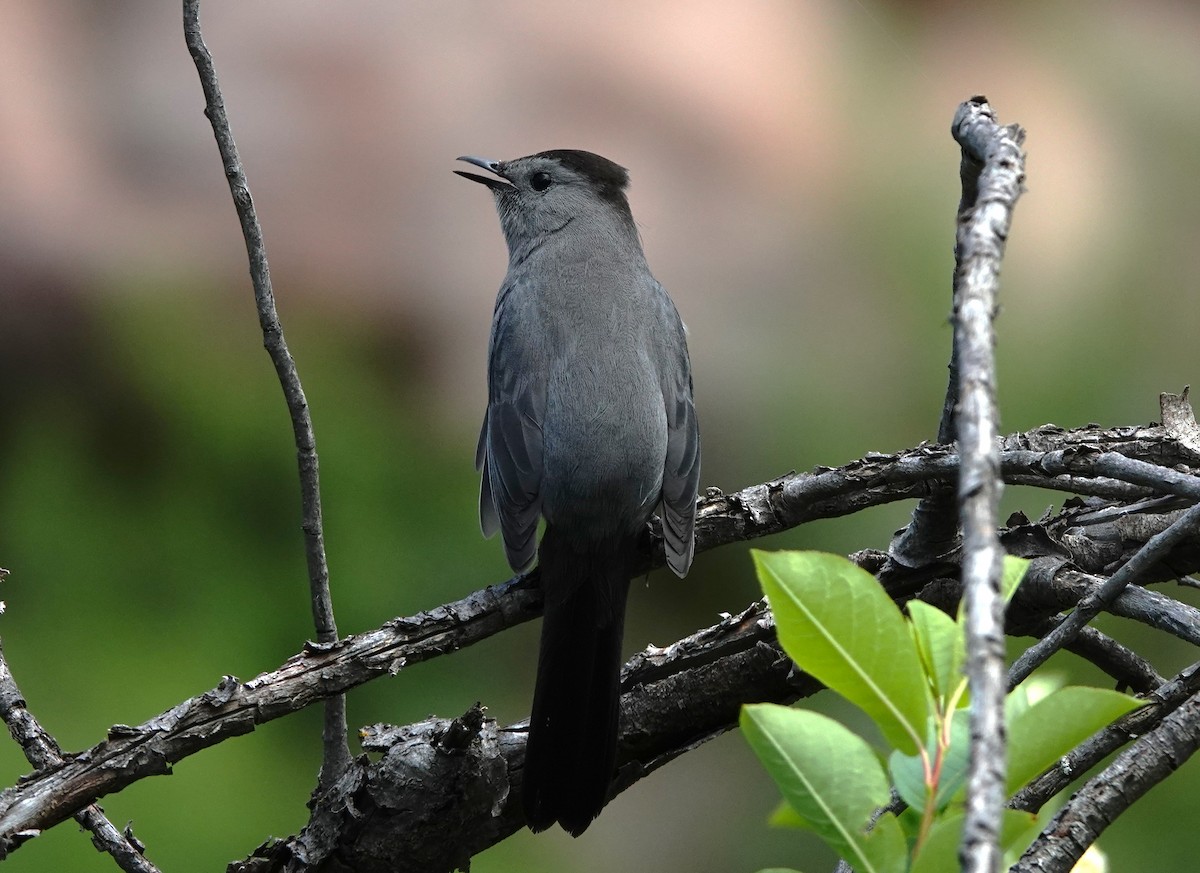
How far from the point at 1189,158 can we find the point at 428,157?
7.07ft

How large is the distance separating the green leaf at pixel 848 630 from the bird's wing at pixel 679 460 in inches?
40.1

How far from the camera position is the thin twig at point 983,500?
0.51m

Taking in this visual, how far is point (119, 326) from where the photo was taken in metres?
2.85

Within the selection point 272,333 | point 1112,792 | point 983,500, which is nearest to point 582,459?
point 272,333

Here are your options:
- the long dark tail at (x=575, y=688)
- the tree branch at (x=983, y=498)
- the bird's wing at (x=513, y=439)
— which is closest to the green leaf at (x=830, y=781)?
the tree branch at (x=983, y=498)

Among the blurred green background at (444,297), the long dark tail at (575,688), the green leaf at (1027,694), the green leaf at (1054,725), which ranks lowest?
the green leaf at (1054,725)

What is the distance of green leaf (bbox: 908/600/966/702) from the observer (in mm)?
797

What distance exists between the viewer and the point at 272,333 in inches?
60.0

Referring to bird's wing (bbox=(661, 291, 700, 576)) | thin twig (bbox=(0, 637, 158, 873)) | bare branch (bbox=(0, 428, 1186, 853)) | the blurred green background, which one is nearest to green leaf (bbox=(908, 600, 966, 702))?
bare branch (bbox=(0, 428, 1186, 853))

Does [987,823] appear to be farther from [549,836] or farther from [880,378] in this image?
[880,378]

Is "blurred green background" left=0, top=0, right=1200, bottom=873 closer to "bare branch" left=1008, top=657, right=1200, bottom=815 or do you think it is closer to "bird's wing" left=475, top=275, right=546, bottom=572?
"bird's wing" left=475, top=275, right=546, bottom=572

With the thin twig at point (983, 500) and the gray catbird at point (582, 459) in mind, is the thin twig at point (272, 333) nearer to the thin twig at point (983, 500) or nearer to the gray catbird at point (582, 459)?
the gray catbird at point (582, 459)

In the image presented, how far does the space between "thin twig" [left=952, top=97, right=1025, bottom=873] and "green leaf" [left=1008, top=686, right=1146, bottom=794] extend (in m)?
0.18

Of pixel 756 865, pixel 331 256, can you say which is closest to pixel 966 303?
pixel 756 865
